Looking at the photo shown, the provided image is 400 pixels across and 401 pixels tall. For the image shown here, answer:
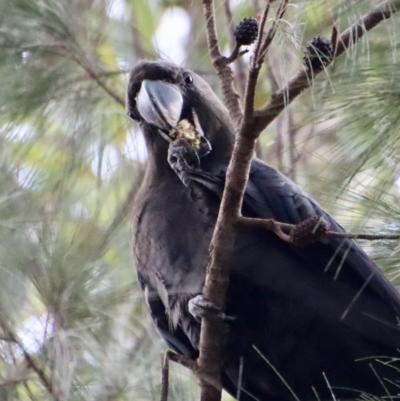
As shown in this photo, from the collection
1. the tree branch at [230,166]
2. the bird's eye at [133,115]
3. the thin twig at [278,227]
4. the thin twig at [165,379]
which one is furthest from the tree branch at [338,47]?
the bird's eye at [133,115]

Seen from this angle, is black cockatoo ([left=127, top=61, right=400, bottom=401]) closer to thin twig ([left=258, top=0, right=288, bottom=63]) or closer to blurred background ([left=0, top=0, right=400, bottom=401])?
blurred background ([left=0, top=0, right=400, bottom=401])

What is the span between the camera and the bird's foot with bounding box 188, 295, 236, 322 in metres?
1.91

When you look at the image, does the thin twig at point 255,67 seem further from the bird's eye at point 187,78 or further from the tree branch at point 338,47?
the bird's eye at point 187,78

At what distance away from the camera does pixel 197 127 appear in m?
2.32

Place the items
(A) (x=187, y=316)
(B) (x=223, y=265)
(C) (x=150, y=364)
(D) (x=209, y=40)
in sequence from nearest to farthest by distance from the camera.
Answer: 1. (B) (x=223, y=265)
2. (D) (x=209, y=40)
3. (A) (x=187, y=316)
4. (C) (x=150, y=364)

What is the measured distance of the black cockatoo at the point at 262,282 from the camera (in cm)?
204

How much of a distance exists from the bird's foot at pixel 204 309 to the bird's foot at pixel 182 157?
13.8 inches

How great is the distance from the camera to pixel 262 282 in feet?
6.75

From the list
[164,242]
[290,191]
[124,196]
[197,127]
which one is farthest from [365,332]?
[124,196]

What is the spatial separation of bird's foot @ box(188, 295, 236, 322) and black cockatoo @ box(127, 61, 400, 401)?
0.36 feet

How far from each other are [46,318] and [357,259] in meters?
0.84

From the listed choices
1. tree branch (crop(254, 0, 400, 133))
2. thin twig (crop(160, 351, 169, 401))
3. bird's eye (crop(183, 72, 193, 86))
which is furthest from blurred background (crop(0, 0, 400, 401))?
tree branch (crop(254, 0, 400, 133))

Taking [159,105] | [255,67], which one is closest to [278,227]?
[255,67]

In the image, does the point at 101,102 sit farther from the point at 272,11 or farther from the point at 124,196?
the point at 272,11
